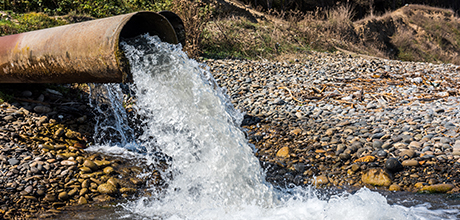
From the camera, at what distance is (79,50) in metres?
2.87

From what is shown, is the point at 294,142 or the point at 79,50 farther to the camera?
the point at 294,142

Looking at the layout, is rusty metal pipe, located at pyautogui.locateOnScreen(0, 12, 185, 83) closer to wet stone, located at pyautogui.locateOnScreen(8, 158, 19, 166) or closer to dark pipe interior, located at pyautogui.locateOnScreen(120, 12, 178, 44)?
dark pipe interior, located at pyautogui.locateOnScreen(120, 12, 178, 44)

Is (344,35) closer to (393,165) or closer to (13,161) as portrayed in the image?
(393,165)

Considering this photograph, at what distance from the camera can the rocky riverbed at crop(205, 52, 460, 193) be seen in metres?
3.27

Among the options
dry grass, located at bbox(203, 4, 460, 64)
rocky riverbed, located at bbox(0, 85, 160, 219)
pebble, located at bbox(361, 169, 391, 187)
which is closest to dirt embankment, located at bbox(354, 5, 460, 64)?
dry grass, located at bbox(203, 4, 460, 64)

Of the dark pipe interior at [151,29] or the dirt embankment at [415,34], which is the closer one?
the dark pipe interior at [151,29]

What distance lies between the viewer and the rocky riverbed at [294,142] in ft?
9.98

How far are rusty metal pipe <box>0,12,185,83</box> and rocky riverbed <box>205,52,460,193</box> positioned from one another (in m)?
1.99

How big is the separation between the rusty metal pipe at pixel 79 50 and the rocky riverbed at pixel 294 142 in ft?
2.43

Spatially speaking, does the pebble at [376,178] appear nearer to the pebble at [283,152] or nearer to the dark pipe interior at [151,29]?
the pebble at [283,152]

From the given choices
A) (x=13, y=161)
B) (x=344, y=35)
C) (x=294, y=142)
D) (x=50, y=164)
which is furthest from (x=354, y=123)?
(x=344, y=35)

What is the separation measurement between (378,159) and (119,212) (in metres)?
2.76

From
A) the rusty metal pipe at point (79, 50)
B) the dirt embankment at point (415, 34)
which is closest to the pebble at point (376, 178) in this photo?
the rusty metal pipe at point (79, 50)

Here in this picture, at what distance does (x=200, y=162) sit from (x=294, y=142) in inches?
61.2
